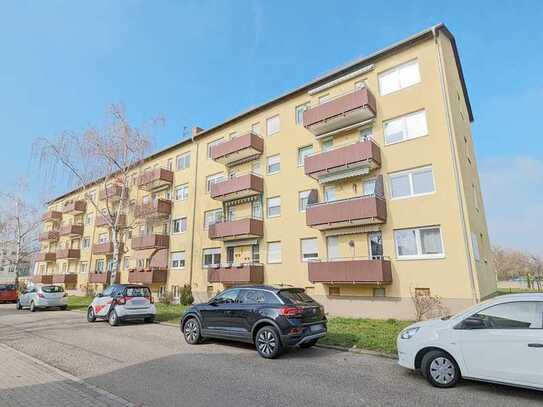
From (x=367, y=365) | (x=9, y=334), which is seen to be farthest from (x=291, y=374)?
(x=9, y=334)

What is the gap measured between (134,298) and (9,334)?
4.42 m

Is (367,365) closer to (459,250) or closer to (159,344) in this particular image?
(159,344)

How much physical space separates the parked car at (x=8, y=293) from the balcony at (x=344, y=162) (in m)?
29.5

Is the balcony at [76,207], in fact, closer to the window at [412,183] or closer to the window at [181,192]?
the window at [181,192]

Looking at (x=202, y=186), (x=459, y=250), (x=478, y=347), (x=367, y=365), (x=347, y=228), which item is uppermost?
(x=202, y=186)

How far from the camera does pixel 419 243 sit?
1479cm

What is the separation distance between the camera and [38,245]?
1823 inches

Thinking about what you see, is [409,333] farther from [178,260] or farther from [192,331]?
[178,260]

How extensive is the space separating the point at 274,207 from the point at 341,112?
7.24m

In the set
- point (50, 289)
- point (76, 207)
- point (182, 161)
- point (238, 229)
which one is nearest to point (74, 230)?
point (76, 207)

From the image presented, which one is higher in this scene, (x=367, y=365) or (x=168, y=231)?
(x=168, y=231)

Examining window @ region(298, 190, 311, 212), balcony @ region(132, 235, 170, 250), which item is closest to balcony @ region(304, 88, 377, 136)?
window @ region(298, 190, 311, 212)

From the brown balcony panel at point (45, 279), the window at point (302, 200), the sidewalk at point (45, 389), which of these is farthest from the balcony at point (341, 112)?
the brown balcony panel at point (45, 279)

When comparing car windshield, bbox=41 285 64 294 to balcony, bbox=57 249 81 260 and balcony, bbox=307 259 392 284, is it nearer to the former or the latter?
balcony, bbox=307 259 392 284
